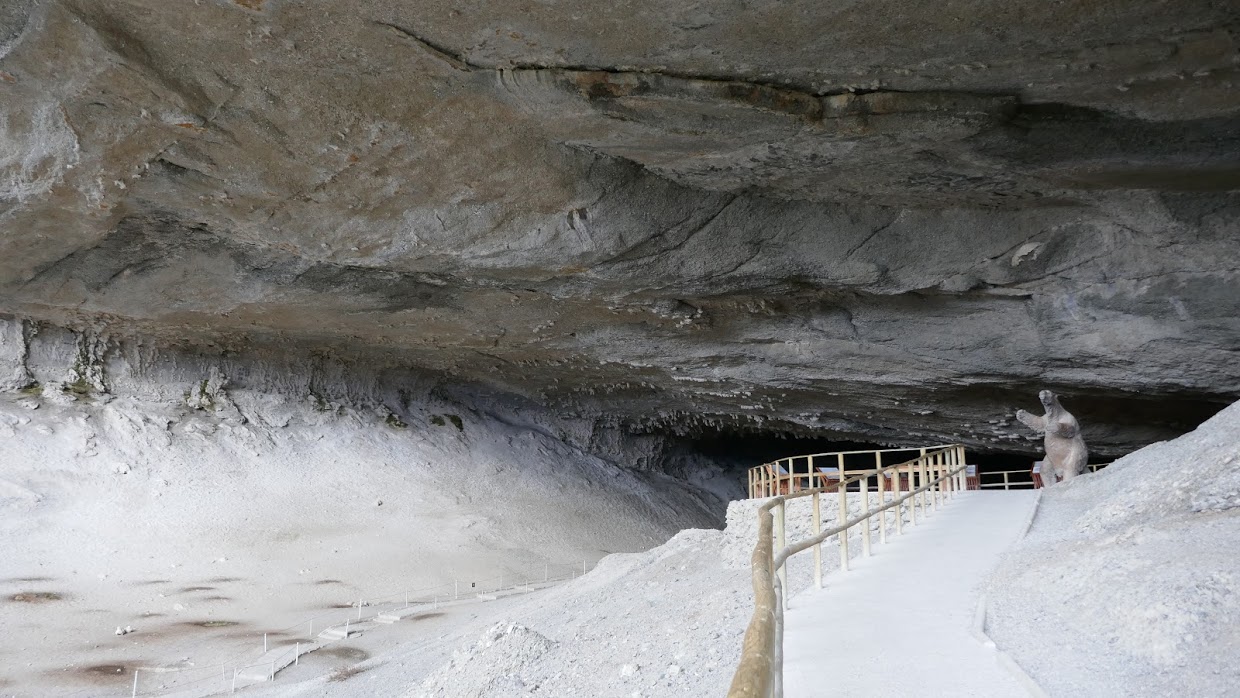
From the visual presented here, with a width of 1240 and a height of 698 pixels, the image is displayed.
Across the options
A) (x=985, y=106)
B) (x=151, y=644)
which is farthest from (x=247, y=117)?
(x=985, y=106)

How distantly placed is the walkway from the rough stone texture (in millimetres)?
4103

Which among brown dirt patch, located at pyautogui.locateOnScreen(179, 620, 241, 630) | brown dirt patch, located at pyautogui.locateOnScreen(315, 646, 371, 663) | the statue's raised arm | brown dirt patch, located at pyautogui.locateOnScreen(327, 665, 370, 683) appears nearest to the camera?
brown dirt patch, located at pyautogui.locateOnScreen(327, 665, 370, 683)

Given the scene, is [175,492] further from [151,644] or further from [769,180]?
[769,180]

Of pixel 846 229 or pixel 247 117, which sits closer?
pixel 247 117

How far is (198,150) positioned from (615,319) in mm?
7384

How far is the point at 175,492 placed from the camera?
54.1 feet

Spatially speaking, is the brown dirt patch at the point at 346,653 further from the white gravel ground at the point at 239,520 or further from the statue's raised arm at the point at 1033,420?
the statue's raised arm at the point at 1033,420

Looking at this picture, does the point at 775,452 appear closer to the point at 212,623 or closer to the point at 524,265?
the point at 524,265

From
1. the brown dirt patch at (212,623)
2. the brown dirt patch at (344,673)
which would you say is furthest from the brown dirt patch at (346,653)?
the brown dirt patch at (212,623)

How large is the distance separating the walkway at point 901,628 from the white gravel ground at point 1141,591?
0.22 m

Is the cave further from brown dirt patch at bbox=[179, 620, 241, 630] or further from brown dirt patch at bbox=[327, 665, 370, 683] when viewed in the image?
brown dirt patch at bbox=[327, 665, 370, 683]

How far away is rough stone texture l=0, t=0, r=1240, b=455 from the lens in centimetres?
762

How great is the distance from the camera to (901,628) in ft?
16.4

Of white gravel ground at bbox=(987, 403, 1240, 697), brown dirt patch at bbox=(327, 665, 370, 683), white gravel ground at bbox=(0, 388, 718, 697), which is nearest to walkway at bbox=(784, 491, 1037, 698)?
white gravel ground at bbox=(987, 403, 1240, 697)
